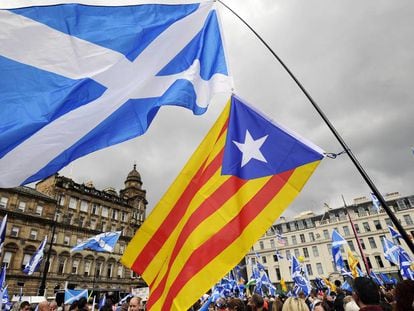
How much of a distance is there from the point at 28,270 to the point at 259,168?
23322 mm

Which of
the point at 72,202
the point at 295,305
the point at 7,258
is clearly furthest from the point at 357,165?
the point at 72,202

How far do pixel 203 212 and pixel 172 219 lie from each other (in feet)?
1.90

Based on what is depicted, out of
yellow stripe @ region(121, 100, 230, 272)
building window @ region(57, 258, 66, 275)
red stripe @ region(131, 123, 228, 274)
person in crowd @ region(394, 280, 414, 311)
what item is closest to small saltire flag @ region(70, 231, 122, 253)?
yellow stripe @ region(121, 100, 230, 272)

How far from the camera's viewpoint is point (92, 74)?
395cm

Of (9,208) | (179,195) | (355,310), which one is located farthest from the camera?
(9,208)

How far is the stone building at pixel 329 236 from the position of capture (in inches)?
2173

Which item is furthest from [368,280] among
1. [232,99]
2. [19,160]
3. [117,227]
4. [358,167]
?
[117,227]

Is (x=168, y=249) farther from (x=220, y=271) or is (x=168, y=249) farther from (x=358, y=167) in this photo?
(x=358, y=167)

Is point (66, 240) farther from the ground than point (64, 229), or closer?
closer

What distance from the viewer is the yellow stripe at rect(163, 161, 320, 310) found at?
3.09 meters

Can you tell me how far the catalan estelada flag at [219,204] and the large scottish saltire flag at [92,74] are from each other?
2.92ft

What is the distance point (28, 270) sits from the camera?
66.3ft

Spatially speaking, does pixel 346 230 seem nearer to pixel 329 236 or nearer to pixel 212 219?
pixel 329 236

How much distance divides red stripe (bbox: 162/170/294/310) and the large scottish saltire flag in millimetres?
1771
